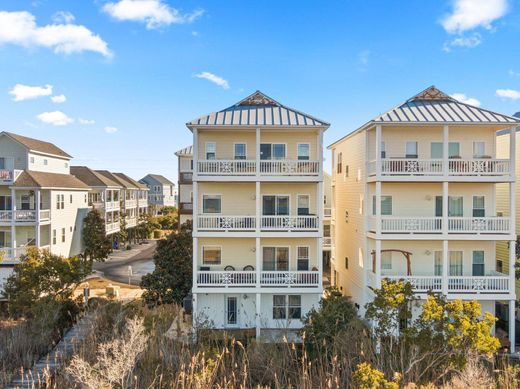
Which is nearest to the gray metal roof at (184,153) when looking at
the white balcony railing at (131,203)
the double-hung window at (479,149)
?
the double-hung window at (479,149)

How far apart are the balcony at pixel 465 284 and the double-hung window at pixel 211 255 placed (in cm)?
863

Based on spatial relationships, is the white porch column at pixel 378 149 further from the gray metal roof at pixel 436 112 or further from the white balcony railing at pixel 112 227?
the white balcony railing at pixel 112 227

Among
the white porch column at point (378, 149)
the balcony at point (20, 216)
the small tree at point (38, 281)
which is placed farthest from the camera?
the balcony at point (20, 216)

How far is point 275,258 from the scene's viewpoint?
1973 cm

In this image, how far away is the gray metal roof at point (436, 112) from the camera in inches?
693

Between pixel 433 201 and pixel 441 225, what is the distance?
6.07 feet

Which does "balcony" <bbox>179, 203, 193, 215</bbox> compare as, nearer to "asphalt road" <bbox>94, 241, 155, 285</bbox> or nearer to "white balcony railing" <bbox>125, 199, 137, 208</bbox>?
"asphalt road" <bbox>94, 241, 155, 285</bbox>

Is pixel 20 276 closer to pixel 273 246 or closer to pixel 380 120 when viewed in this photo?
pixel 273 246

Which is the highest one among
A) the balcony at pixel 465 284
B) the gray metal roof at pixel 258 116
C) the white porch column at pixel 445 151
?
the gray metal roof at pixel 258 116

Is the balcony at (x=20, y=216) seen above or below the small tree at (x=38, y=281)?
above

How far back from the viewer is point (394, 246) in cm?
1889

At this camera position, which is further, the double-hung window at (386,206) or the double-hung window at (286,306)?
the double-hung window at (386,206)

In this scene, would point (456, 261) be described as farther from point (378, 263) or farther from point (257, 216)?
point (257, 216)

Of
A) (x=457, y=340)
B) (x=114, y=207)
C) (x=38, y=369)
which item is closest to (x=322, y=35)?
(x=457, y=340)
